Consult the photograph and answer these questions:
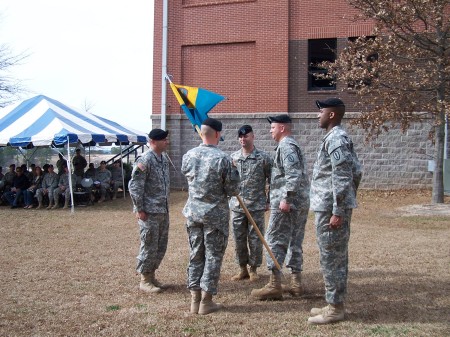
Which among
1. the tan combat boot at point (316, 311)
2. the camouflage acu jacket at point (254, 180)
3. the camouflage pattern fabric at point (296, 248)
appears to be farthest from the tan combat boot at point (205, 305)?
the camouflage acu jacket at point (254, 180)

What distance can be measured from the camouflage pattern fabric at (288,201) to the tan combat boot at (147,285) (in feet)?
4.50

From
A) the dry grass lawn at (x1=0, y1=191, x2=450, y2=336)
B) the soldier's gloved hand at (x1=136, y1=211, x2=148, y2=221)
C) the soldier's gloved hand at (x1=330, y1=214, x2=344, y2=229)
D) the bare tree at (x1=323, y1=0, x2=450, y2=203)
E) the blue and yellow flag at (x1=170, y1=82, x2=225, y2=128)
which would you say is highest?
the bare tree at (x1=323, y1=0, x2=450, y2=203)

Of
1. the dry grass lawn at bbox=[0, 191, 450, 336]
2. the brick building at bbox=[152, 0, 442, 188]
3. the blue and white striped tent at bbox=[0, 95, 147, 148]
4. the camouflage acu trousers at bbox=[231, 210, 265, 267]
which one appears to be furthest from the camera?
the brick building at bbox=[152, 0, 442, 188]

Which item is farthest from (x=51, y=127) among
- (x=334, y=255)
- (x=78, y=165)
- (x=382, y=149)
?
(x=334, y=255)

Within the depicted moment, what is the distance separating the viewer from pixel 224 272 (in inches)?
272

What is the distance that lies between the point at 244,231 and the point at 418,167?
12.6 m

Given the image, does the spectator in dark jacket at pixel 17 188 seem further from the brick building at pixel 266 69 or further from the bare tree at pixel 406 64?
the bare tree at pixel 406 64

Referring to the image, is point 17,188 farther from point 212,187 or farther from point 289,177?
point 289,177

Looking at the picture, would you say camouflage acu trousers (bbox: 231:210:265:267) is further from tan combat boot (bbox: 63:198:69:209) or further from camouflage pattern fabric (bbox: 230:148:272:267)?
tan combat boot (bbox: 63:198:69:209)

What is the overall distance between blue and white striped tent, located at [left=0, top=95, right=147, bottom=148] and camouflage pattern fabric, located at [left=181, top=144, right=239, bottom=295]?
9.85 meters

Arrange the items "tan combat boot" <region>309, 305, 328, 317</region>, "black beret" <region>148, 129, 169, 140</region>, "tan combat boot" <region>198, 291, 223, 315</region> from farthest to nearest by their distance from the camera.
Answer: "black beret" <region>148, 129, 169, 140</region> < "tan combat boot" <region>198, 291, 223, 315</region> < "tan combat boot" <region>309, 305, 328, 317</region>

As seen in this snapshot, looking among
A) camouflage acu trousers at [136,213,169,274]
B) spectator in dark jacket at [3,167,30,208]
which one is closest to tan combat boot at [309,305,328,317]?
camouflage acu trousers at [136,213,169,274]

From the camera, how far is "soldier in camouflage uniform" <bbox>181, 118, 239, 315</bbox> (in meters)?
5.08

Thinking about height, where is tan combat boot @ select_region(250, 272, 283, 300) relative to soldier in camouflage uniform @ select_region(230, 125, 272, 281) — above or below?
below
